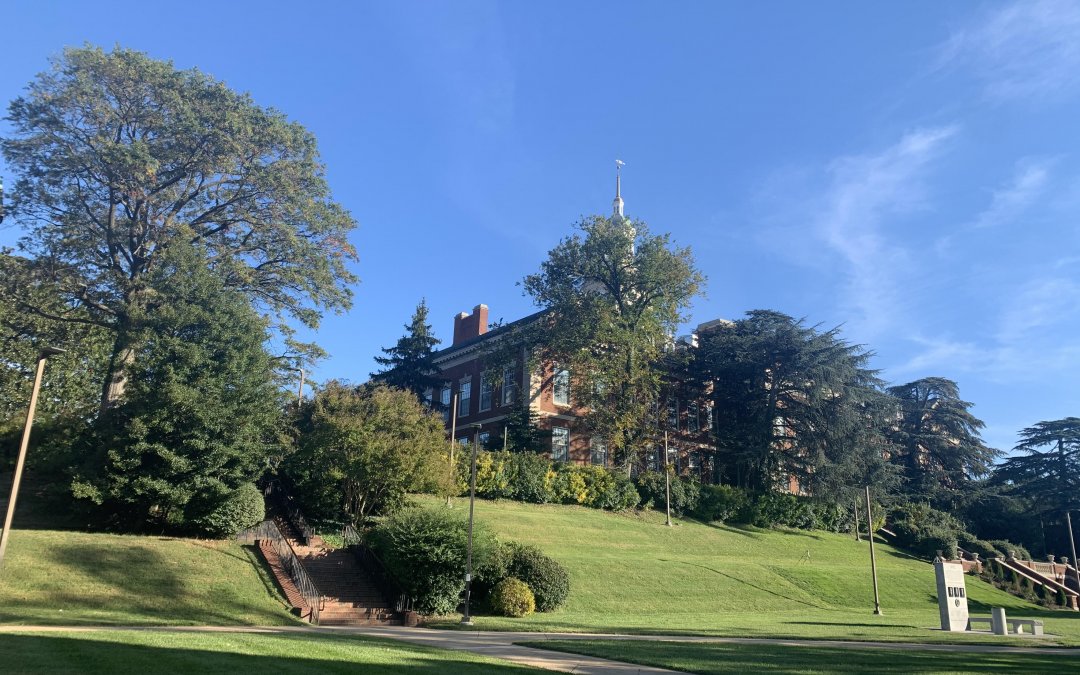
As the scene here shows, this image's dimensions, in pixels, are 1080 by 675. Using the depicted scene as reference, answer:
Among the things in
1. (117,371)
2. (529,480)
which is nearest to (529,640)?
(529,480)

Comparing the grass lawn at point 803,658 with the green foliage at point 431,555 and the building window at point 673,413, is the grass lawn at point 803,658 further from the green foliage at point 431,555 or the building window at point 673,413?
the building window at point 673,413

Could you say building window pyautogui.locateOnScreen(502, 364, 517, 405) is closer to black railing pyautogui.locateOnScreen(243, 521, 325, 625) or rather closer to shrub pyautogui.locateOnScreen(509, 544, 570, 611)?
black railing pyautogui.locateOnScreen(243, 521, 325, 625)

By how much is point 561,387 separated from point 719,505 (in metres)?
13.6

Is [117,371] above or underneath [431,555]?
above

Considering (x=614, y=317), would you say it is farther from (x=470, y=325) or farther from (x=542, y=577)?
(x=542, y=577)

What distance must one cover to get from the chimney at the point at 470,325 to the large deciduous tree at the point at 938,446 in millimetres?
36538

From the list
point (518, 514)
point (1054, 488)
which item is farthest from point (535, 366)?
point (1054, 488)

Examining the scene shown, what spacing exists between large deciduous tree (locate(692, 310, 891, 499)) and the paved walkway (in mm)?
32563


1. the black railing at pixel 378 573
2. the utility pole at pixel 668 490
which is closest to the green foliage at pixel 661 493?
the utility pole at pixel 668 490

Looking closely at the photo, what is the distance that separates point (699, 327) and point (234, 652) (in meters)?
55.8

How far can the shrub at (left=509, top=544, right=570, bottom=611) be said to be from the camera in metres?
27.6

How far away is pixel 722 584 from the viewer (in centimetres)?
3453

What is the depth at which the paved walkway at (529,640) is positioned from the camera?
14938 millimetres

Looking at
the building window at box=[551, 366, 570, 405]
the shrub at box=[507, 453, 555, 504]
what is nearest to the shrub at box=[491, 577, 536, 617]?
the shrub at box=[507, 453, 555, 504]
